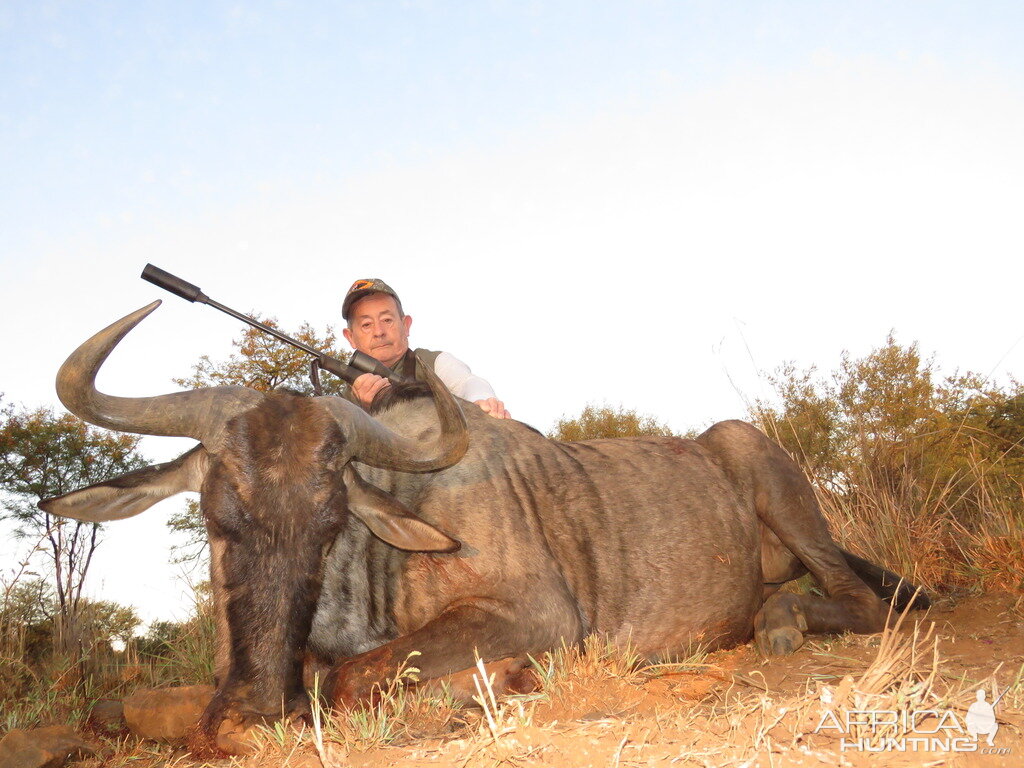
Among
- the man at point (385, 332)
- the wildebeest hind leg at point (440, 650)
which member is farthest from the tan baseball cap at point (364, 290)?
the wildebeest hind leg at point (440, 650)

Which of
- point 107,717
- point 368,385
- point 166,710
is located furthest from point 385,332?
point 166,710

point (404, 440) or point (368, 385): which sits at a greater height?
point (368, 385)

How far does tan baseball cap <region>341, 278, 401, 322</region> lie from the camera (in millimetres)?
7504

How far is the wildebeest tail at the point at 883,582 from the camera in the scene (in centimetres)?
617

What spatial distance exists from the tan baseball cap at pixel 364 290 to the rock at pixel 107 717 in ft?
11.6

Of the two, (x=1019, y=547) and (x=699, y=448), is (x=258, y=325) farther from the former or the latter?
(x=1019, y=547)

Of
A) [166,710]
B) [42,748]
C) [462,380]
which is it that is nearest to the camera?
[42,748]

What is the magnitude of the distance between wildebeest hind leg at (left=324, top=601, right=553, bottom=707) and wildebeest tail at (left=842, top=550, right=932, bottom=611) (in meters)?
3.05

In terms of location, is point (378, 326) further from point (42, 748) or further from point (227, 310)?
point (42, 748)

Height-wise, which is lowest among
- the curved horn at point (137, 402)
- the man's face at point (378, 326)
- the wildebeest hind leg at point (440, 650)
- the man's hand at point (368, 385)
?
the wildebeest hind leg at point (440, 650)

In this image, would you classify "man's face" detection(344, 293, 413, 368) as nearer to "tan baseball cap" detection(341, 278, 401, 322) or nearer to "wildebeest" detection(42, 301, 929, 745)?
"tan baseball cap" detection(341, 278, 401, 322)

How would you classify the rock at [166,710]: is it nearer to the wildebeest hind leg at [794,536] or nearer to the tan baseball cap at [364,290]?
the wildebeest hind leg at [794,536]

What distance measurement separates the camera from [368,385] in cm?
641

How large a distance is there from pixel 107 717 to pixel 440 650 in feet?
8.54
